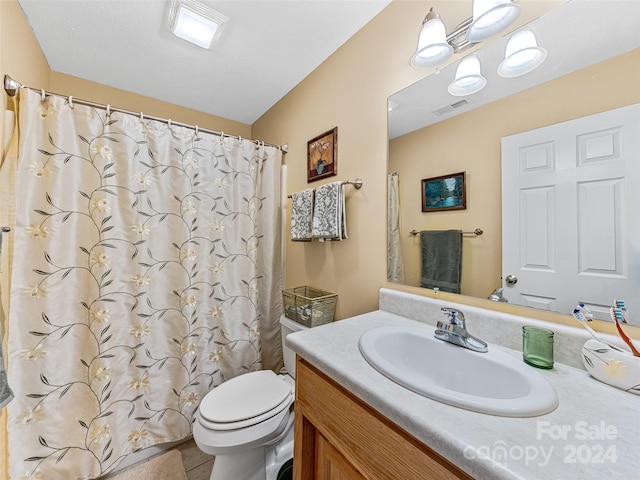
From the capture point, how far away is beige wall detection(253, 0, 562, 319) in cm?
112

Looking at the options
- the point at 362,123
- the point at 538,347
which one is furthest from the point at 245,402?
the point at 362,123

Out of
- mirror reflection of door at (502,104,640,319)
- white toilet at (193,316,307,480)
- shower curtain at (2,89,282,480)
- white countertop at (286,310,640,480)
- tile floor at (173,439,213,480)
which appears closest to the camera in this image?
white countertop at (286,310,640,480)

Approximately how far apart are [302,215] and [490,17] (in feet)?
3.75

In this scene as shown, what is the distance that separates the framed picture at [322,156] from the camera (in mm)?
1459

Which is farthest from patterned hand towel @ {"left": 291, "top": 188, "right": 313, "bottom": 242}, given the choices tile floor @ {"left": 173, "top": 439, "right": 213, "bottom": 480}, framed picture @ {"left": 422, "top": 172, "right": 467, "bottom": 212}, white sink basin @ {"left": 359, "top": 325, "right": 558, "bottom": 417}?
tile floor @ {"left": 173, "top": 439, "right": 213, "bottom": 480}

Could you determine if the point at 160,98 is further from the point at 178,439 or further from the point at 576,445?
the point at 576,445

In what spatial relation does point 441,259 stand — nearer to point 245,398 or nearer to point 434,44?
point 434,44

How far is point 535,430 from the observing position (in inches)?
17.4

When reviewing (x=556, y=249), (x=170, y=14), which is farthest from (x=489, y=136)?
(x=170, y=14)

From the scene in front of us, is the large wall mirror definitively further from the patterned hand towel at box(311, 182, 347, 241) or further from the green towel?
the patterned hand towel at box(311, 182, 347, 241)

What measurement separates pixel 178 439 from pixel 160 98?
236 cm

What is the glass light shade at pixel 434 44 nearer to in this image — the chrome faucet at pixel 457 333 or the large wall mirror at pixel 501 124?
the large wall mirror at pixel 501 124

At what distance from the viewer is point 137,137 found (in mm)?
1354

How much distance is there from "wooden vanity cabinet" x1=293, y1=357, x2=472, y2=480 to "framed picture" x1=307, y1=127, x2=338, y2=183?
1.06 meters
